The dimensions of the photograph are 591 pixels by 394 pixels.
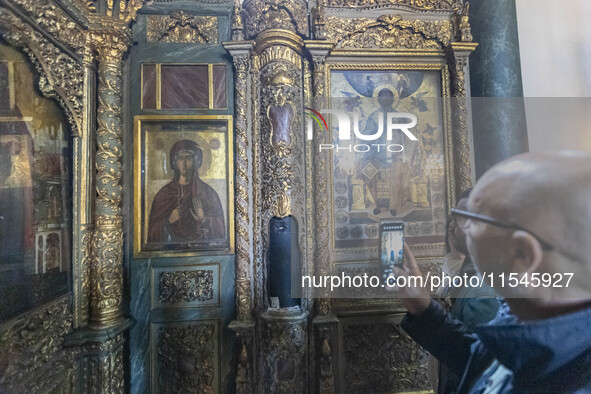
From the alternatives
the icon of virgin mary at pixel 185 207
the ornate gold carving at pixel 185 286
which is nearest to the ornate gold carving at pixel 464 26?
the icon of virgin mary at pixel 185 207

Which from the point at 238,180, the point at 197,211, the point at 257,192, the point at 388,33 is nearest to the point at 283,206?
the point at 257,192

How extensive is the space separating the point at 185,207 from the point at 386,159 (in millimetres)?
1797

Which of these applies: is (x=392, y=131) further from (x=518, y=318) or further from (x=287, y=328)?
(x=287, y=328)

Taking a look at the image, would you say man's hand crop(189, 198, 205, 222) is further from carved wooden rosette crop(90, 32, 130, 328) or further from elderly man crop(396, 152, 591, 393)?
elderly man crop(396, 152, 591, 393)

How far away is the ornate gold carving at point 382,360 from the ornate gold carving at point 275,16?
270 cm

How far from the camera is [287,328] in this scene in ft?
7.14

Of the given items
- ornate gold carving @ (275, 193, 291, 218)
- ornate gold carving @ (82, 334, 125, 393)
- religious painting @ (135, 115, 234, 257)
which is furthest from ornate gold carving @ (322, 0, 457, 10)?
ornate gold carving @ (82, 334, 125, 393)

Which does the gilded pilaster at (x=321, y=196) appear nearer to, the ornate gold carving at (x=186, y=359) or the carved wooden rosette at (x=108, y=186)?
the ornate gold carving at (x=186, y=359)

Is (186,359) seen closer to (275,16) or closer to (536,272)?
(536,272)

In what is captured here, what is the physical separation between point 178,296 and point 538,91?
312 cm

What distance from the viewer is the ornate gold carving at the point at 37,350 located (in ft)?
5.39

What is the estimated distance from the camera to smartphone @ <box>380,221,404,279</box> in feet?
4.98

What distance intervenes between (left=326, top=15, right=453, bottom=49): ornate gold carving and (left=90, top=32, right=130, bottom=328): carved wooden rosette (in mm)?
1933

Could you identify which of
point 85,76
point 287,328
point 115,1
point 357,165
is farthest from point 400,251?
point 115,1
